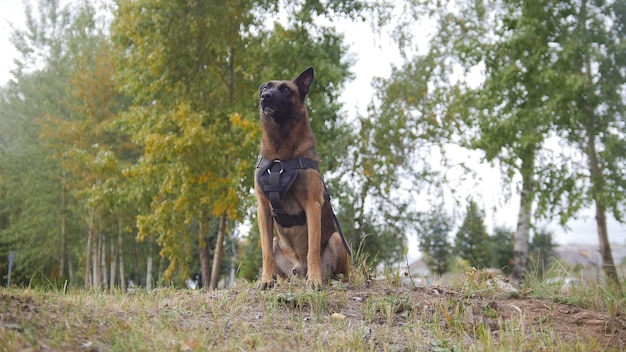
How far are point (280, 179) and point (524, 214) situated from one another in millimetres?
11698

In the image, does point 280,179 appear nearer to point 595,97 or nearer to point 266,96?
point 266,96

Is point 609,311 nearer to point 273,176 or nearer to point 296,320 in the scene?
point 296,320

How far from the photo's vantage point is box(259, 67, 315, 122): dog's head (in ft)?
17.6

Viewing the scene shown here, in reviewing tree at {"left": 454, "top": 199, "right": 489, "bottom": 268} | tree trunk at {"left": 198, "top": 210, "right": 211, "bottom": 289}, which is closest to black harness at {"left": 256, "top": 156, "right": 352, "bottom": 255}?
tree trunk at {"left": 198, "top": 210, "right": 211, "bottom": 289}

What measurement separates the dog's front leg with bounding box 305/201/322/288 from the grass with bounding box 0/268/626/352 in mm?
162

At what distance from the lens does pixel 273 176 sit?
211 inches

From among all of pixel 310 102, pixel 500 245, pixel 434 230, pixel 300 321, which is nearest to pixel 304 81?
pixel 300 321

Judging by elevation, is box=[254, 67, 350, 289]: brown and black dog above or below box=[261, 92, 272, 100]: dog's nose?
below

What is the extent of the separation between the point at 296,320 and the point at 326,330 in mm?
344

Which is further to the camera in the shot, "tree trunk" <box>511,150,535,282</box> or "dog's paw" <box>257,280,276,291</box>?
"tree trunk" <box>511,150,535,282</box>

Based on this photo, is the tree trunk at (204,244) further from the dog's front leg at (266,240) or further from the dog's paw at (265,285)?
the dog's paw at (265,285)

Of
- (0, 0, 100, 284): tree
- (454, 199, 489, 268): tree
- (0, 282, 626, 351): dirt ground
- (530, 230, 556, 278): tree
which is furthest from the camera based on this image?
(454, 199, 489, 268): tree

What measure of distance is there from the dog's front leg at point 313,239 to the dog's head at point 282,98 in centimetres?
88

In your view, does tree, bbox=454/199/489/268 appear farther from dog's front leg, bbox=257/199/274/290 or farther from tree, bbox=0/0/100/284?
dog's front leg, bbox=257/199/274/290
